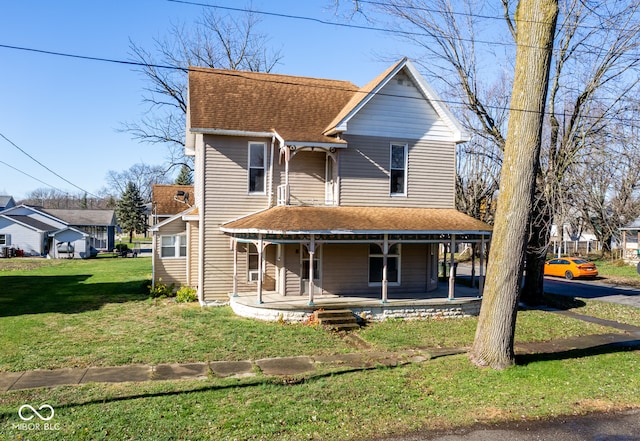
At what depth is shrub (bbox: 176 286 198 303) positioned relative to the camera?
59.1 feet

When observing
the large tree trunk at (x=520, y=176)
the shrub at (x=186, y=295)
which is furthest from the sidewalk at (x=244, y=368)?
the shrub at (x=186, y=295)

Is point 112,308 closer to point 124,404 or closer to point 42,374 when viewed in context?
point 42,374

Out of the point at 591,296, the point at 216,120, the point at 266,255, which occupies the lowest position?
the point at 591,296

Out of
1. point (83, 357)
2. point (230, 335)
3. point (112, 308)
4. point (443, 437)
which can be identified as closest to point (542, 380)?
point (443, 437)

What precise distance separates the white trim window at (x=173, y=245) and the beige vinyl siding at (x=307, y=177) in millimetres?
5601

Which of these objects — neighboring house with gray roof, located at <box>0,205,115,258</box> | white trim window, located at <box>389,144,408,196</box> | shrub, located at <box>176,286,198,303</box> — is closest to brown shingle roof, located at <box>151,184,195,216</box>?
shrub, located at <box>176,286,198,303</box>

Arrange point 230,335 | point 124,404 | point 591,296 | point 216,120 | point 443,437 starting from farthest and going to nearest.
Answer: point 591,296 < point 216,120 < point 230,335 < point 124,404 < point 443,437

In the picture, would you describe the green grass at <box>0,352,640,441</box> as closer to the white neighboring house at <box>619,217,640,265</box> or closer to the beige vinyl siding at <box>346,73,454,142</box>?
the beige vinyl siding at <box>346,73,454,142</box>

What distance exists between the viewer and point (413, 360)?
36.1 feet

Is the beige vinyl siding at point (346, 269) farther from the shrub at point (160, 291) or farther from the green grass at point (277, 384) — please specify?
the shrub at point (160, 291)

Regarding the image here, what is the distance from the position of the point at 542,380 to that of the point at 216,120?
13.1m

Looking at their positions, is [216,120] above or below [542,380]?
above

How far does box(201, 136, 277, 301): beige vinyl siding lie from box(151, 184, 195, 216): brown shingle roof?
855cm

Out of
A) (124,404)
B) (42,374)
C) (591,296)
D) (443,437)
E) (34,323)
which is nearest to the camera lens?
(443,437)
